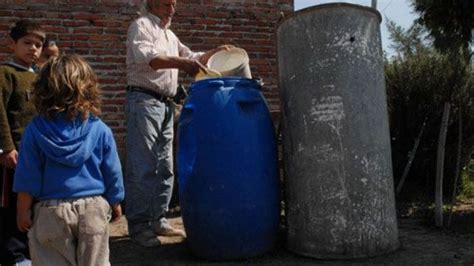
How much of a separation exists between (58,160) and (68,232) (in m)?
0.29

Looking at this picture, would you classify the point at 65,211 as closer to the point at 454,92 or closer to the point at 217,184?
the point at 217,184

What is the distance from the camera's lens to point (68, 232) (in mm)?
2344

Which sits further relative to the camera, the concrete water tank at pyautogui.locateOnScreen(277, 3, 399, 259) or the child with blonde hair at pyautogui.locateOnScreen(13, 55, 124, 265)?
the concrete water tank at pyautogui.locateOnScreen(277, 3, 399, 259)

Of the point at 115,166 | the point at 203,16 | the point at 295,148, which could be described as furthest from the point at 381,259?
the point at 203,16

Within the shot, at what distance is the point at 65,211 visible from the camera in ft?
7.66

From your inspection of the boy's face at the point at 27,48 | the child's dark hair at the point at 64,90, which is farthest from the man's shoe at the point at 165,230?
the child's dark hair at the point at 64,90

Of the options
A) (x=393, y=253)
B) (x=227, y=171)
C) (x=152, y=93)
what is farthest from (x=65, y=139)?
(x=393, y=253)

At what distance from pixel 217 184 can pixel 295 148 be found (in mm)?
530

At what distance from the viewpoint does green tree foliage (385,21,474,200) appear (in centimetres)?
543

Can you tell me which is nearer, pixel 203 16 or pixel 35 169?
pixel 35 169

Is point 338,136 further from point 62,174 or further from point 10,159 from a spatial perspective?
point 10,159

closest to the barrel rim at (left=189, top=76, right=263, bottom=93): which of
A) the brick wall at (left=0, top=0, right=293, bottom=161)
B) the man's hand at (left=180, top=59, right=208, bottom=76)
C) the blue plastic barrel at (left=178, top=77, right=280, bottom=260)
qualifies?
the blue plastic barrel at (left=178, top=77, right=280, bottom=260)

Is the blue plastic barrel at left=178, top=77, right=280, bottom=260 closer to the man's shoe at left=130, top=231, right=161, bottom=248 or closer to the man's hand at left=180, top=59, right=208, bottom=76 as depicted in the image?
the man's hand at left=180, top=59, right=208, bottom=76

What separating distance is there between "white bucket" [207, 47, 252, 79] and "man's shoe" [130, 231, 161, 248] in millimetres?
1154
